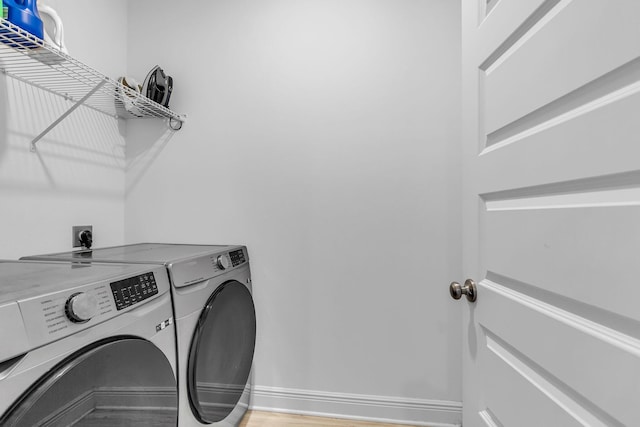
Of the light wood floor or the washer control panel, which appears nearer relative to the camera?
the washer control panel

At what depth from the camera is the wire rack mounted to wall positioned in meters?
1.10

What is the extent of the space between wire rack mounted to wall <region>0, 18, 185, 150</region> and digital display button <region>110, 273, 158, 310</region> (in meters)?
0.80

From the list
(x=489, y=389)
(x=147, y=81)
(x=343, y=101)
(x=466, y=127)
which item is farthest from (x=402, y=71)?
(x=489, y=389)

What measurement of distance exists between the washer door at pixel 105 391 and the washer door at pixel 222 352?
162 mm

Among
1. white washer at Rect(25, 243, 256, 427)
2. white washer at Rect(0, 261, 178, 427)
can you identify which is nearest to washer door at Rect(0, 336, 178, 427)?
white washer at Rect(0, 261, 178, 427)

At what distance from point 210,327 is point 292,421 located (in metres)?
0.80

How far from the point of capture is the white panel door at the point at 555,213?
1.69 ft

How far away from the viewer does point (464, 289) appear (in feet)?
3.34

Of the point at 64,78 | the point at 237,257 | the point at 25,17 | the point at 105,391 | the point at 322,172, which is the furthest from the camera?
the point at 322,172

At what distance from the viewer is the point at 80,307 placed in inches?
29.4

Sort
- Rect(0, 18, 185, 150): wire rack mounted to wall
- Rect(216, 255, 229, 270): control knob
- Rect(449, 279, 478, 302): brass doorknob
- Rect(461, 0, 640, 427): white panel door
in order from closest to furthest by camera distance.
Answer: Rect(461, 0, 640, 427): white panel door → Rect(449, 279, 478, 302): brass doorknob → Rect(0, 18, 185, 150): wire rack mounted to wall → Rect(216, 255, 229, 270): control knob

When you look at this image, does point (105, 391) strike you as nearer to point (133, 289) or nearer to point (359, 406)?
point (133, 289)

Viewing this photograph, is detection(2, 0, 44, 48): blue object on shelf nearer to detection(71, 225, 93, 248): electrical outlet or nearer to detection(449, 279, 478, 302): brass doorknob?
detection(71, 225, 93, 248): electrical outlet

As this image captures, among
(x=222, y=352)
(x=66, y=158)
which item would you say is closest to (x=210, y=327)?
(x=222, y=352)
